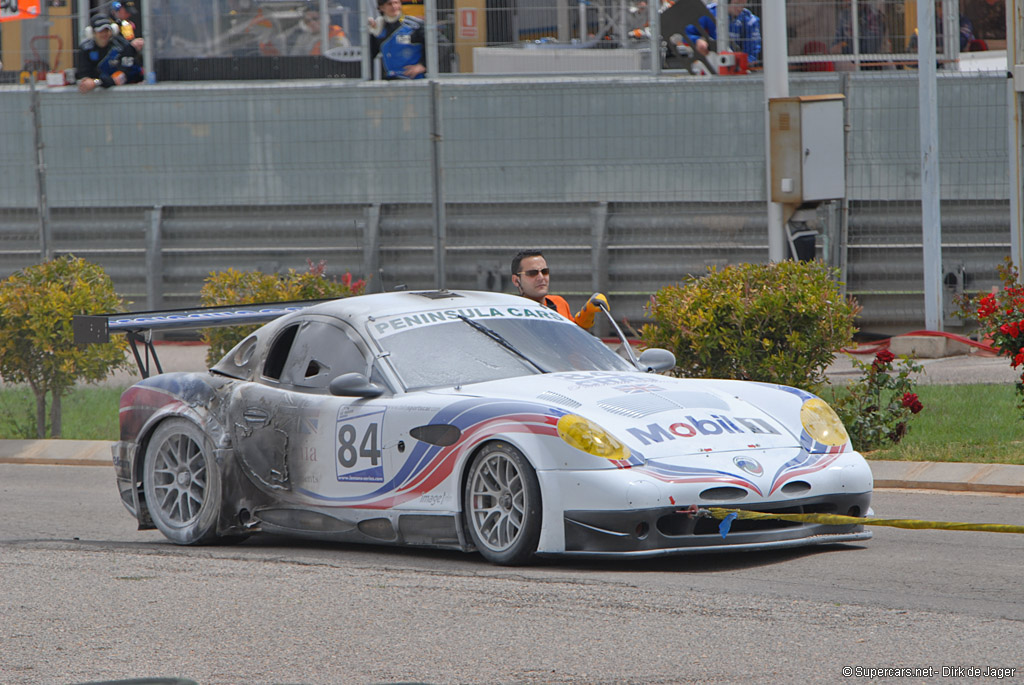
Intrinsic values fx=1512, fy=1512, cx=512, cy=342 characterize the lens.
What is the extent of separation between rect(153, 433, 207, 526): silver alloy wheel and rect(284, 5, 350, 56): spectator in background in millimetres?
9803

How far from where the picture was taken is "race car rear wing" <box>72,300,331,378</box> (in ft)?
30.9

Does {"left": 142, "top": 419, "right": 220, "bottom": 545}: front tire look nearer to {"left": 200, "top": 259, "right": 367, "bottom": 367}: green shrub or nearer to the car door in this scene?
the car door

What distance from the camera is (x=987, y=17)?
17359 mm

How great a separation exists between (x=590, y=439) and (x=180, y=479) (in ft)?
10.1

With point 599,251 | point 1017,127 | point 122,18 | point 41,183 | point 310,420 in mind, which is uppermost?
point 122,18

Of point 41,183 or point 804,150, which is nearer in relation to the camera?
point 804,150

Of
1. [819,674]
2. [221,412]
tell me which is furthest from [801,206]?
[819,674]

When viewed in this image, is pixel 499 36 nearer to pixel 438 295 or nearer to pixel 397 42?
pixel 397 42

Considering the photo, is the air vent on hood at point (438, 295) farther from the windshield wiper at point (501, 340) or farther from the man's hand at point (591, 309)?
the man's hand at point (591, 309)

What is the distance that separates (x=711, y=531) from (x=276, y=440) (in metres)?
2.70

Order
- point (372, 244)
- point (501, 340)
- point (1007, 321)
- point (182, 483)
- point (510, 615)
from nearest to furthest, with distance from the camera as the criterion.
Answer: point (510, 615) < point (501, 340) < point (182, 483) < point (1007, 321) < point (372, 244)

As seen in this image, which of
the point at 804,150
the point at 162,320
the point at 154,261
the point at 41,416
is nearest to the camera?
the point at 162,320

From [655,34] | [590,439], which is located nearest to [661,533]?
[590,439]

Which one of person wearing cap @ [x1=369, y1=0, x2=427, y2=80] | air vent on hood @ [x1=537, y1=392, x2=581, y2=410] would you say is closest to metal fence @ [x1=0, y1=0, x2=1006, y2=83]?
person wearing cap @ [x1=369, y1=0, x2=427, y2=80]
